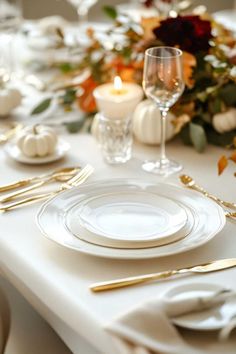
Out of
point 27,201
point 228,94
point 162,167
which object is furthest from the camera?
point 228,94

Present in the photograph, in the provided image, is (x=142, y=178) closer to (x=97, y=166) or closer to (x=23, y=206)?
(x=97, y=166)

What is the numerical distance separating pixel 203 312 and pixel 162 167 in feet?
1.77

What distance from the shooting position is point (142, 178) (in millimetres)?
1304

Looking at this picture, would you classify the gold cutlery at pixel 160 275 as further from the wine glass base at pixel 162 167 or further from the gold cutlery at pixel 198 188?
the wine glass base at pixel 162 167

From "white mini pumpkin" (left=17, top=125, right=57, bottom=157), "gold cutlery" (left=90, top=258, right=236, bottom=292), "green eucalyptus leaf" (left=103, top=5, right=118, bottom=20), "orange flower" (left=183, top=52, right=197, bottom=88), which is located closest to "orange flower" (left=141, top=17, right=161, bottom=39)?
"orange flower" (left=183, top=52, right=197, bottom=88)

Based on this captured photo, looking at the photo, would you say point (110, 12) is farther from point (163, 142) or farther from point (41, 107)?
point (163, 142)

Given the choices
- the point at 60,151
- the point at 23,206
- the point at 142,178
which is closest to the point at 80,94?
the point at 60,151

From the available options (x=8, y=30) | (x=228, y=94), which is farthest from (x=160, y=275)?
(x=8, y=30)

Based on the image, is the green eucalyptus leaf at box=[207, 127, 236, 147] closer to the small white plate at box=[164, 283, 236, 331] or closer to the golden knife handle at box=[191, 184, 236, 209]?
the golden knife handle at box=[191, 184, 236, 209]

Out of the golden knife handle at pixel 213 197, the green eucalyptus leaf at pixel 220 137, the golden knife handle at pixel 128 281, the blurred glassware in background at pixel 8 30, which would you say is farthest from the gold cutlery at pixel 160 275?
the blurred glassware in background at pixel 8 30

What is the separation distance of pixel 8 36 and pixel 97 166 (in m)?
0.84

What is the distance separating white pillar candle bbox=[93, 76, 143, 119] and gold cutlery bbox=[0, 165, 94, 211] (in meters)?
0.17

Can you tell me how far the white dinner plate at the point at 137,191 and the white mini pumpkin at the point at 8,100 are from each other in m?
0.55

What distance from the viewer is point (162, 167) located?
1.35 meters
